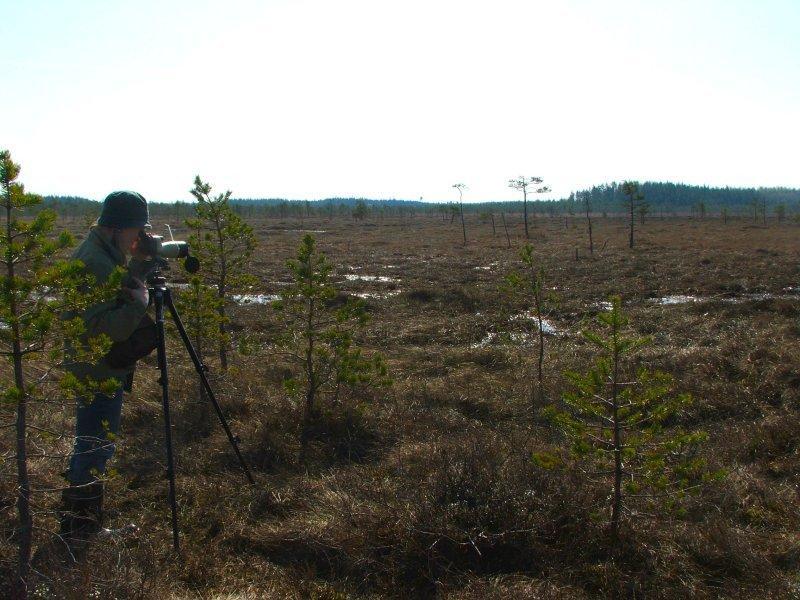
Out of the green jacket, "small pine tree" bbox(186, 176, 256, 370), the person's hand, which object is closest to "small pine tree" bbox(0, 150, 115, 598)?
the green jacket

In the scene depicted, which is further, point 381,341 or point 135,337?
point 381,341

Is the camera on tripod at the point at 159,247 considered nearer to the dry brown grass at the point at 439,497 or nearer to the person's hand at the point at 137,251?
the person's hand at the point at 137,251

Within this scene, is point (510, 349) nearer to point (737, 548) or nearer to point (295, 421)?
point (295, 421)

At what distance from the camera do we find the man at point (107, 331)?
9.91 ft

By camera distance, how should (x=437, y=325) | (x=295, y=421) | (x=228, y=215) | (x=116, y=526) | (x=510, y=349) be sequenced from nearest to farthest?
(x=116, y=526) → (x=295, y=421) → (x=228, y=215) → (x=510, y=349) → (x=437, y=325)

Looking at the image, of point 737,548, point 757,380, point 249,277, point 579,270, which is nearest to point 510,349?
point 757,380

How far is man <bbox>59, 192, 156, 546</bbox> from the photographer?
3.02 meters

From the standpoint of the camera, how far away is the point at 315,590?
3.04 m

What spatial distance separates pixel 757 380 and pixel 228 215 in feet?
21.3

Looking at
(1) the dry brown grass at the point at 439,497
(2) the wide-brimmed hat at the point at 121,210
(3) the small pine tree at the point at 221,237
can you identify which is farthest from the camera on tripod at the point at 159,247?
(3) the small pine tree at the point at 221,237

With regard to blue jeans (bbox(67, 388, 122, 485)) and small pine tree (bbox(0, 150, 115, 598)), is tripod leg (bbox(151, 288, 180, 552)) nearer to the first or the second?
blue jeans (bbox(67, 388, 122, 485))

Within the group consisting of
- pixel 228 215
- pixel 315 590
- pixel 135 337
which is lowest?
pixel 315 590

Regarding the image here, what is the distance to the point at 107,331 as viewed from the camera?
118 inches

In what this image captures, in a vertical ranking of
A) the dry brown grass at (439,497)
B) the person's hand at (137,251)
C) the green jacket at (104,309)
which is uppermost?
the person's hand at (137,251)
